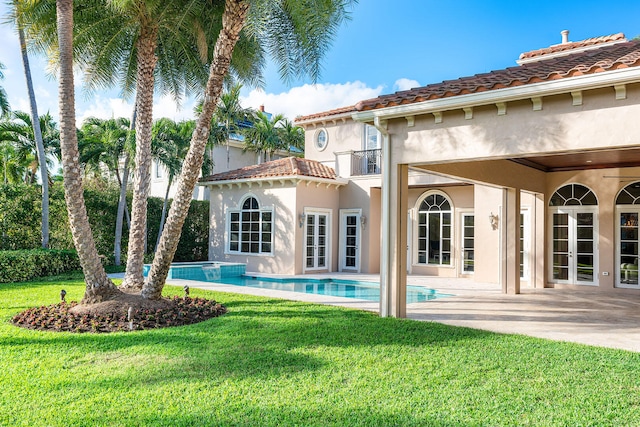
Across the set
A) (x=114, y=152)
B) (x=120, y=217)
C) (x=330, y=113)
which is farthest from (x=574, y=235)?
(x=114, y=152)

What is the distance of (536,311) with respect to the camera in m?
10.9

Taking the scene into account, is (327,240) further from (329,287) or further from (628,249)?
(628,249)

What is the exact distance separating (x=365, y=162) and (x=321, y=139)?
3.18m

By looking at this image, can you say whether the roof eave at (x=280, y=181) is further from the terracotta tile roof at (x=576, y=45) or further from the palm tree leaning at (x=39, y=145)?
the terracotta tile roof at (x=576, y=45)

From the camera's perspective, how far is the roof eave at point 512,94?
22.9 feet

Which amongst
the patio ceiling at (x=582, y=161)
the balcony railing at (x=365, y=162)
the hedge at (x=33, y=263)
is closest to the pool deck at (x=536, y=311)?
the patio ceiling at (x=582, y=161)

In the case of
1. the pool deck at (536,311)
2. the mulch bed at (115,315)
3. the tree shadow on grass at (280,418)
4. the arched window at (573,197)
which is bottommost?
the tree shadow on grass at (280,418)

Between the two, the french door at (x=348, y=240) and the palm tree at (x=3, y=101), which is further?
the french door at (x=348, y=240)

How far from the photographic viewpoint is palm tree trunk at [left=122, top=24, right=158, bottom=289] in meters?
11.6

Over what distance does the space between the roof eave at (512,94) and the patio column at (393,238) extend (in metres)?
0.66

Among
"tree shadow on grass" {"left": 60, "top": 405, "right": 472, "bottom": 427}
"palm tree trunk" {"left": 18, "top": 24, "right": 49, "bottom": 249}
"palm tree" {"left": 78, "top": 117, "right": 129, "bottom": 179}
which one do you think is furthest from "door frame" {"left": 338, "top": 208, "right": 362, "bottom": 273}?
"tree shadow on grass" {"left": 60, "top": 405, "right": 472, "bottom": 427}

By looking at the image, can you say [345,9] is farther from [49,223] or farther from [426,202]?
[49,223]

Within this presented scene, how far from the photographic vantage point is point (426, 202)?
66.2 ft

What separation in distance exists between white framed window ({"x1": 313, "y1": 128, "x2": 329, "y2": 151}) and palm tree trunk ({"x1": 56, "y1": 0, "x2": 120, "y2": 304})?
14350mm
